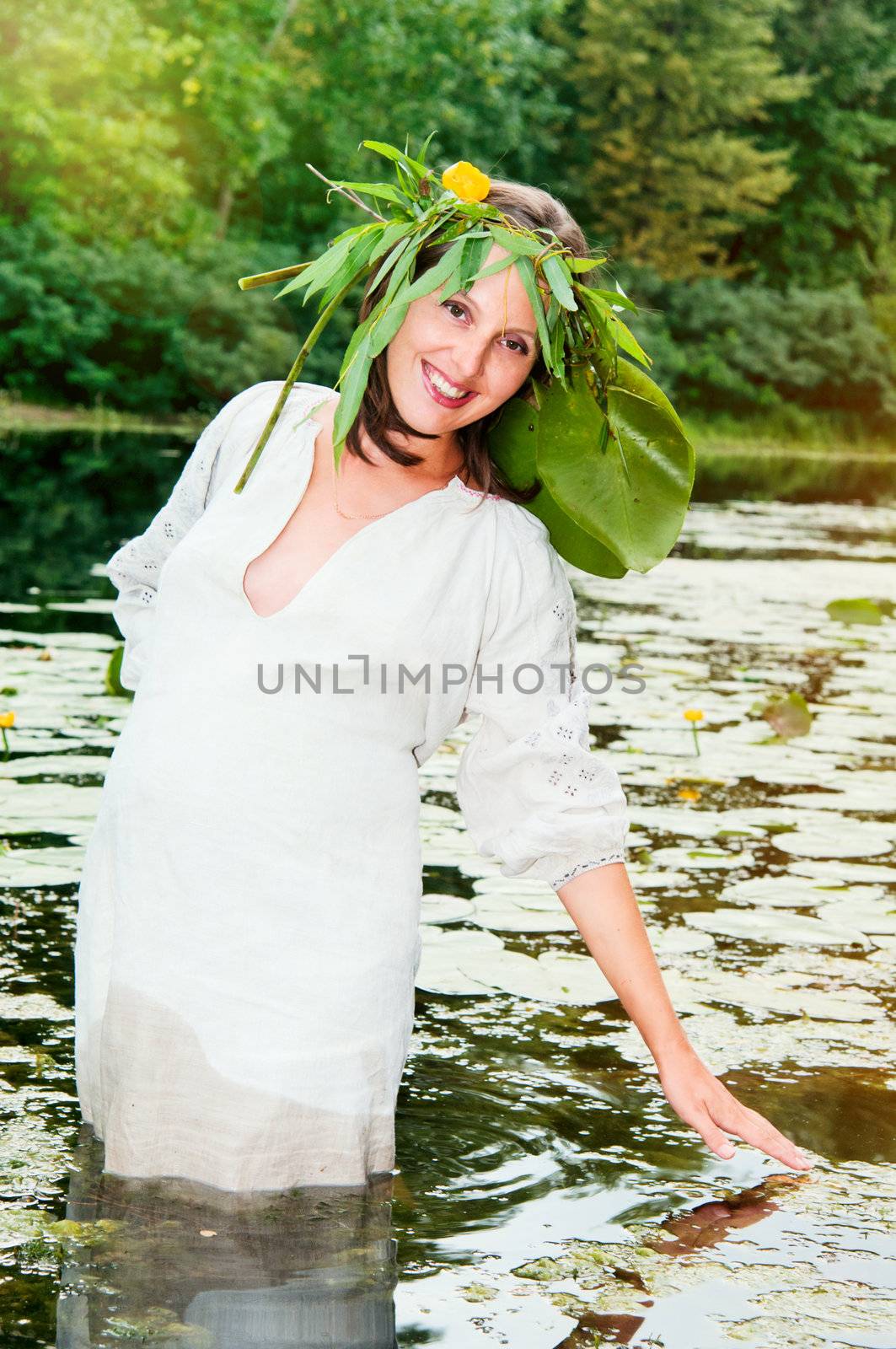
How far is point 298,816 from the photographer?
5.79 ft

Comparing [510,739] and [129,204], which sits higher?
[129,204]

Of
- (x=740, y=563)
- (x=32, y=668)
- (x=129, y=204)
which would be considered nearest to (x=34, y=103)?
(x=129, y=204)

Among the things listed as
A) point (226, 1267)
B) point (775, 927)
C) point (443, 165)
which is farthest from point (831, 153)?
point (226, 1267)

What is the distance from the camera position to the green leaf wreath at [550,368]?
175 centimetres

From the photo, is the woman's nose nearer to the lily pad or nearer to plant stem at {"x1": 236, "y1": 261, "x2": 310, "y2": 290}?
plant stem at {"x1": 236, "y1": 261, "x2": 310, "y2": 290}

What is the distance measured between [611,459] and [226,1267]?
104 cm

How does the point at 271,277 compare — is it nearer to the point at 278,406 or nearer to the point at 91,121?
the point at 278,406

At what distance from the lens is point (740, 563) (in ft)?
32.7

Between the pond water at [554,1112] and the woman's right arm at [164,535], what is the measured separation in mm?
681

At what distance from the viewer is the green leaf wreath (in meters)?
1.75

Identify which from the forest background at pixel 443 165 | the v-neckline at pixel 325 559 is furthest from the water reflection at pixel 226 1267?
the forest background at pixel 443 165

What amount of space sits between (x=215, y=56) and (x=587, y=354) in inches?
837

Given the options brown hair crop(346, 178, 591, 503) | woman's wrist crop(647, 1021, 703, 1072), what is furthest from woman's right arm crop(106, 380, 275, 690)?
woman's wrist crop(647, 1021, 703, 1072)

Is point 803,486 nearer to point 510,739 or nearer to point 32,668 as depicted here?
point 32,668
